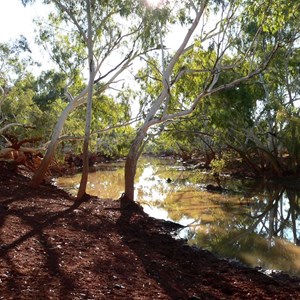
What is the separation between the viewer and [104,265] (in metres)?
4.91

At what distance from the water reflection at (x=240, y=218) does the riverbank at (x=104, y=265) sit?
1.09m

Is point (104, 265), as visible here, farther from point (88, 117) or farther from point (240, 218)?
point (240, 218)

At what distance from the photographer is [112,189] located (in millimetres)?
18703

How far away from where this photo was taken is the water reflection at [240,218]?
7.73 meters

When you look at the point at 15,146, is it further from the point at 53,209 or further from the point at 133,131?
the point at 53,209

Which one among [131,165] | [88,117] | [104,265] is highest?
[88,117]

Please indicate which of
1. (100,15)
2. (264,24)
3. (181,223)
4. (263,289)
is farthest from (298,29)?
(263,289)

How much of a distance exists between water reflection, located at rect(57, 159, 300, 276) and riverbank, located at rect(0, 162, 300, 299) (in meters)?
1.09

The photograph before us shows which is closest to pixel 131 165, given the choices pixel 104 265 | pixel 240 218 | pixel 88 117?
pixel 88 117

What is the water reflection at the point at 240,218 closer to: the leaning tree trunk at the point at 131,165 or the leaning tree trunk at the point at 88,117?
the leaning tree trunk at the point at 131,165

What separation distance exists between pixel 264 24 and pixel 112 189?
1089 centimetres

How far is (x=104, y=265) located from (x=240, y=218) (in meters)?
7.09

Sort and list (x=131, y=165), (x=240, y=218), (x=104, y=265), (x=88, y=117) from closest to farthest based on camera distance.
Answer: (x=104, y=265), (x=88, y=117), (x=131, y=165), (x=240, y=218)

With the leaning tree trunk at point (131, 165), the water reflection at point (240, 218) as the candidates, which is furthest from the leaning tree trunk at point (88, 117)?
the water reflection at point (240, 218)
